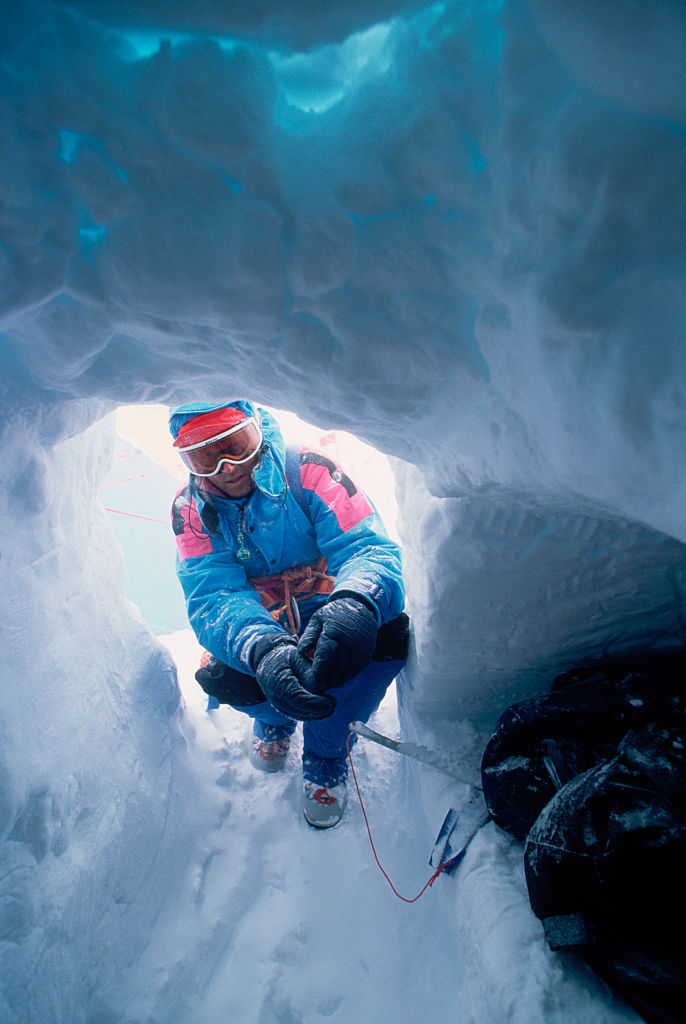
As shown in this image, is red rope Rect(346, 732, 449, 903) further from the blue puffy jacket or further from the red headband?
the red headband

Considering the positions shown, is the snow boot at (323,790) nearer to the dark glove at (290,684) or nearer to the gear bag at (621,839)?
the dark glove at (290,684)

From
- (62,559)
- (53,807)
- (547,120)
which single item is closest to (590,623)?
(547,120)

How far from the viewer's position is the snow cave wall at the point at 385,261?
0.51 metres

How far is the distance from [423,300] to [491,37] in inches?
12.5

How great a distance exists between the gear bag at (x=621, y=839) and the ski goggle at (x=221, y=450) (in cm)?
147

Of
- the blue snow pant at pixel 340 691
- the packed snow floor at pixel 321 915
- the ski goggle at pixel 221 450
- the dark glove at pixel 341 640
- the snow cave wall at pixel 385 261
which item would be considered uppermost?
the snow cave wall at pixel 385 261

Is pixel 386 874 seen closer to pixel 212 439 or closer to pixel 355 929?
pixel 355 929

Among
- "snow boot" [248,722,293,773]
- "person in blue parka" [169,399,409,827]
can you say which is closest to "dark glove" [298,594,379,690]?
"person in blue parka" [169,399,409,827]


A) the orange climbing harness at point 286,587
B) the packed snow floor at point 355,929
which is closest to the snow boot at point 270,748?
the packed snow floor at point 355,929

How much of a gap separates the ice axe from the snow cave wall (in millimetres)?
601

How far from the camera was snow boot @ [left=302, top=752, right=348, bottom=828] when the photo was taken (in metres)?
1.86

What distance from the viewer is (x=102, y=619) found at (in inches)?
78.4

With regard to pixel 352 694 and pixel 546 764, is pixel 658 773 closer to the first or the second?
pixel 546 764

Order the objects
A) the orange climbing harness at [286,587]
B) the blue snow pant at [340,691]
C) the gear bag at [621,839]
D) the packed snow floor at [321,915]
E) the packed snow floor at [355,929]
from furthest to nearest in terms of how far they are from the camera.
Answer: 1. the orange climbing harness at [286,587]
2. the blue snow pant at [340,691]
3. the packed snow floor at [321,915]
4. the packed snow floor at [355,929]
5. the gear bag at [621,839]
